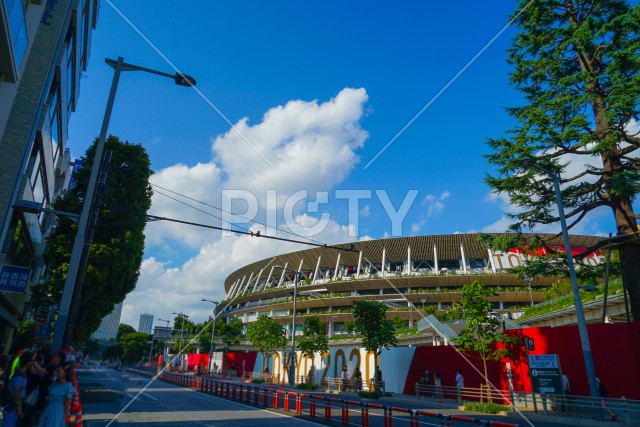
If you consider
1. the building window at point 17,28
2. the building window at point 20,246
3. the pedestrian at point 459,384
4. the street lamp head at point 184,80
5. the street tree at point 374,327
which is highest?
the building window at point 17,28

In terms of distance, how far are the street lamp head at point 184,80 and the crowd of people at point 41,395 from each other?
6.71 m

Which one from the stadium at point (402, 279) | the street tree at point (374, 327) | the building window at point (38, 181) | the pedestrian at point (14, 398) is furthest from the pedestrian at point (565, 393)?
the stadium at point (402, 279)

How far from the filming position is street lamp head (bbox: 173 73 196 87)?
1058 centimetres

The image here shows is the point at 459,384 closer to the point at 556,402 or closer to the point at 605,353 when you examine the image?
the point at 556,402

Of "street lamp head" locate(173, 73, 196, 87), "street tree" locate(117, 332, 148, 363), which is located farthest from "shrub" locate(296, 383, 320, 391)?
"street tree" locate(117, 332, 148, 363)

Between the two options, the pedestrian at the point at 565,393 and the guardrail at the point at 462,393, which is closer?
the pedestrian at the point at 565,393

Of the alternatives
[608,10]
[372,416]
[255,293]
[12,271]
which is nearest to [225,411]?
[372,416]

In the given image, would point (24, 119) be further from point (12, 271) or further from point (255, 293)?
point (255, 293)

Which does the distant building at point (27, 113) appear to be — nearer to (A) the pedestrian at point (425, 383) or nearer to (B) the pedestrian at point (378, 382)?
(B) the pedestrian at point (378, 382)

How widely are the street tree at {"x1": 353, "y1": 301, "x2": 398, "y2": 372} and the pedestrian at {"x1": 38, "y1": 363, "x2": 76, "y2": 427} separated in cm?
2340

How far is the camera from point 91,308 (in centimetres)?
2677

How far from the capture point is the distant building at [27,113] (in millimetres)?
14109

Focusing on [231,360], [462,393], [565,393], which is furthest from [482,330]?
[231,360]

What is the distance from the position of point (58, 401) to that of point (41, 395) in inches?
52.1
